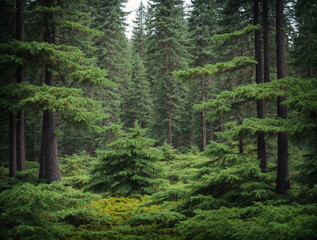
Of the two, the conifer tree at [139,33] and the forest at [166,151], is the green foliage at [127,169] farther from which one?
the conifer tree at [139,33]

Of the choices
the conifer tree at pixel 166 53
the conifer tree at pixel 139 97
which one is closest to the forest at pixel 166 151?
the conifer tree at pixel 166 53

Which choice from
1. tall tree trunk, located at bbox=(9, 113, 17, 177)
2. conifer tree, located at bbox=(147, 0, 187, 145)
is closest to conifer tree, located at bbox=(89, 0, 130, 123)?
conifer tree, located at bbox=(147, 0, 187, 145)

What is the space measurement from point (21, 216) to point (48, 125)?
664cm

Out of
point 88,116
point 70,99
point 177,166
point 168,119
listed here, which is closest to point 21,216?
point 70,99

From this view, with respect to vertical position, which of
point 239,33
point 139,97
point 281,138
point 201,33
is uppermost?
point 201,33

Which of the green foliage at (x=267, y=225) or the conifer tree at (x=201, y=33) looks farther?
the conifer tree at (x=201, y=33)

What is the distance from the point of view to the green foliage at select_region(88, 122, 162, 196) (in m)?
10.6

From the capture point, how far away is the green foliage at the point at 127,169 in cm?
1057

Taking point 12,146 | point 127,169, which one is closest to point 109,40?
point 12,146

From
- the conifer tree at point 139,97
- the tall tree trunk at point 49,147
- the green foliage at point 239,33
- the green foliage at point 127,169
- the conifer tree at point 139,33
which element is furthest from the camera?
the conifer tree at point 139,33

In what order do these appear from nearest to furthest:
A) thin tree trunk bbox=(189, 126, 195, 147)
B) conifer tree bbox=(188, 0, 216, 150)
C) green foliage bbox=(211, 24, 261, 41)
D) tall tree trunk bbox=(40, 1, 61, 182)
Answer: green foliage bbox=(211, 24, 261, 41) < tall tree trunk bbox=(40, 1, 61, 182) < conifer tree bbox=(188, 0, 216, 150) < thin tree trunk bbox=(189, 126, 195, 147)

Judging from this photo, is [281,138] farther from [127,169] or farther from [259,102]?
[127,169]

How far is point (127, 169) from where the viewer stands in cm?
1069

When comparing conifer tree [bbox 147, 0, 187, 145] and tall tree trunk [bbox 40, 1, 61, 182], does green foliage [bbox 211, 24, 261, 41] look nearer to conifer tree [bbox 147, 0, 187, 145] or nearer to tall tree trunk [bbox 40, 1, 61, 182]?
tall tree trunk [bbox 40, 1, 61, 182]
